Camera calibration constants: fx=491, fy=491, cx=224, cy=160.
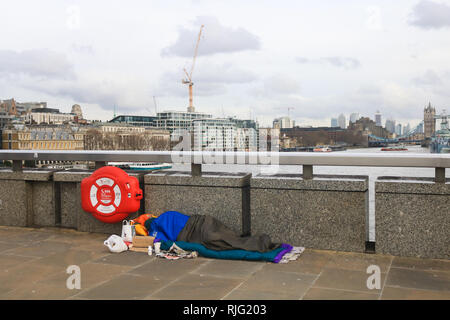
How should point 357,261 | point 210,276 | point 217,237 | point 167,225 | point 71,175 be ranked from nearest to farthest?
point 210,276, point 357,261, point 217,237, point 167,225, point 71,175

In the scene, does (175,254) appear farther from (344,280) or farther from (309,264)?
(344,280)

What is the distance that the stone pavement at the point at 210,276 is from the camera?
14.1ft

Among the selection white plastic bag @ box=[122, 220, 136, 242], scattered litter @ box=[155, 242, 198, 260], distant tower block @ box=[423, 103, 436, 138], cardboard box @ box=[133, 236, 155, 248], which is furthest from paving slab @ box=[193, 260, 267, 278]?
distant tower block @ box=[423, 103, 436, 138]

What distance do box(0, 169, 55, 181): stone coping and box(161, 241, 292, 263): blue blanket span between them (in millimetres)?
2567

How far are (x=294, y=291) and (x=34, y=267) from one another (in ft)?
9.12

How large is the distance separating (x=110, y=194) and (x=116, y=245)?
0.83 metres

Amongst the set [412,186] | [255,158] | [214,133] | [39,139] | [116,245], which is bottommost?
[116,245]

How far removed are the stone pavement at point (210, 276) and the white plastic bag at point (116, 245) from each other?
8cm

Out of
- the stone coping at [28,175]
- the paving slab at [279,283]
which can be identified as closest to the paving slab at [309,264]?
the paving slab at [279,283]

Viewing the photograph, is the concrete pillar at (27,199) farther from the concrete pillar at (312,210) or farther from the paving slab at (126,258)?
the concrete pillar at (312,210)

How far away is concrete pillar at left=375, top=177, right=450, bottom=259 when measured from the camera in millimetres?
5344

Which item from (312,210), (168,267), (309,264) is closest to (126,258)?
(168,267)

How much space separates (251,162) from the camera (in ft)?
20.0

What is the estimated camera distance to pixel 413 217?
544cm
